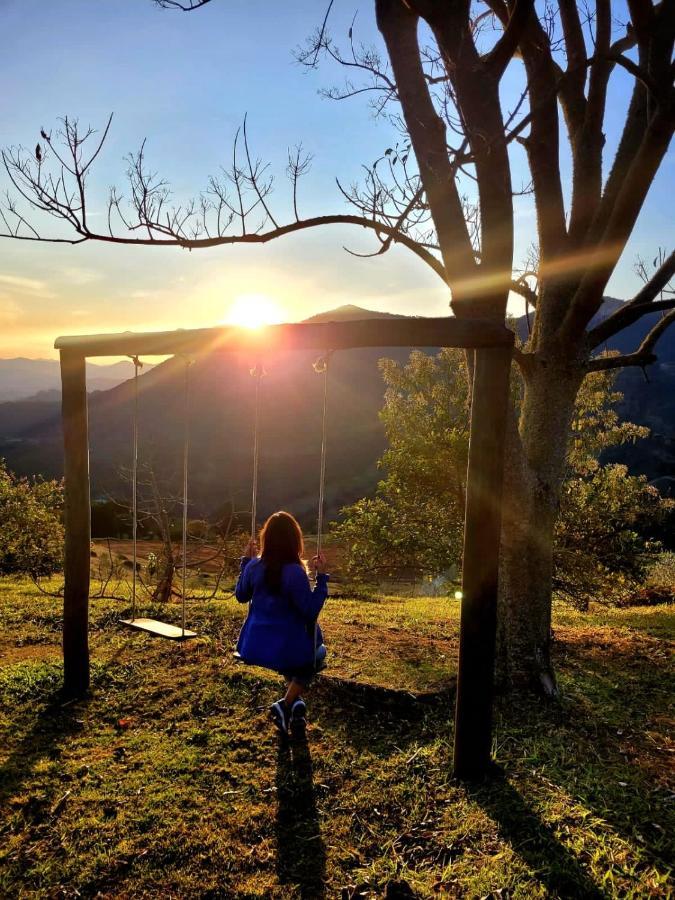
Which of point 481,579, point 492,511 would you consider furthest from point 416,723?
point 492,511

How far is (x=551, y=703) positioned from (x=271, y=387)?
50.3m

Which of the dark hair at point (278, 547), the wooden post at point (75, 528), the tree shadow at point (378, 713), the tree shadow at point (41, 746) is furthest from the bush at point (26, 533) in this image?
the dark hair at point (278, 547)

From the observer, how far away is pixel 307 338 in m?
4.20

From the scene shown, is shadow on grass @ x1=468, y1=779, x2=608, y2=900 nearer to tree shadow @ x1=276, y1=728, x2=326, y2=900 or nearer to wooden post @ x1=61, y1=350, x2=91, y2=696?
tree shadow @ x1=276, y1=728, x2=326, y2=900

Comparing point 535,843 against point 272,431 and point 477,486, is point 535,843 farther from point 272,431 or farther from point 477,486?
point 272,431

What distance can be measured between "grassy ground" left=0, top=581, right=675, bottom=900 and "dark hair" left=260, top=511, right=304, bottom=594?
3.96 ft

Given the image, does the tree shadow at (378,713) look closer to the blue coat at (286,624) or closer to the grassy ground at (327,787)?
the grassy ground at (327,787)

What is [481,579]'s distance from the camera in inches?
150

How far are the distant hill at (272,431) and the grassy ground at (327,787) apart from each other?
3822cm

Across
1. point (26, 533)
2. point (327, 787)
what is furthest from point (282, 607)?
point (26, 533)

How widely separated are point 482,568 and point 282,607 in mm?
1356

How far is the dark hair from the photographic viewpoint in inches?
165

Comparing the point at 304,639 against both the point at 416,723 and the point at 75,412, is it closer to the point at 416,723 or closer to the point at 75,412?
the point at 416,723

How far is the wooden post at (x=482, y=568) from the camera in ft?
12.4
